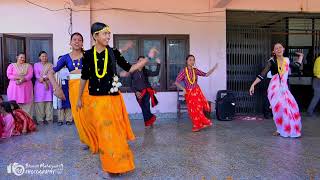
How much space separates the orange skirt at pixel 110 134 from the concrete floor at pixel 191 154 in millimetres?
294

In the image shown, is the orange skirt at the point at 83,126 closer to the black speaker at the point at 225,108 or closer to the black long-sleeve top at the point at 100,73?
the black long-sleeve top at the point at 100,73

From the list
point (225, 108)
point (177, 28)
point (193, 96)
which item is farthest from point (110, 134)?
point (177, 28)

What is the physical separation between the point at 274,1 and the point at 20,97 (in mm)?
6819

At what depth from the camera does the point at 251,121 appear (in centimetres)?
851

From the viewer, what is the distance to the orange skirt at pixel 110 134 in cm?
380

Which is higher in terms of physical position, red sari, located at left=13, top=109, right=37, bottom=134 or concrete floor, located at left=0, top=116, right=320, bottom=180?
red sari, located at left=13, top=109, right=37, bottom=134

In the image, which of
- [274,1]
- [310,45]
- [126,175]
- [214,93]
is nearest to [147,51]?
[214,93]

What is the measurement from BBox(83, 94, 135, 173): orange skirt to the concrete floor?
29 centimetres

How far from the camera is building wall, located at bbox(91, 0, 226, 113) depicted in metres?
8.78

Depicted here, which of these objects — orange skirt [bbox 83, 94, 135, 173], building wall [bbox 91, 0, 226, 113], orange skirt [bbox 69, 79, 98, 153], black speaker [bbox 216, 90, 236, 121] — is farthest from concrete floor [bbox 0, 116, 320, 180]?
building wall [bbox 91, 0, 226, 113]

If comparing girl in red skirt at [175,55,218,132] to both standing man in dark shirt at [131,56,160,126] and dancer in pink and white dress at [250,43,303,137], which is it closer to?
standing man in dark shirt at [131,56,160,126]

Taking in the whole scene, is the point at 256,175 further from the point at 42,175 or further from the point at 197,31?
the point at 197,31

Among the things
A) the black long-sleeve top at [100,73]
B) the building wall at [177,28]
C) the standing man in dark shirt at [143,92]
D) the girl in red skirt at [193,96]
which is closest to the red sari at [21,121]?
the standing man in dark shirt at [143,92]

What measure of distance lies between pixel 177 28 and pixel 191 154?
460 cm
